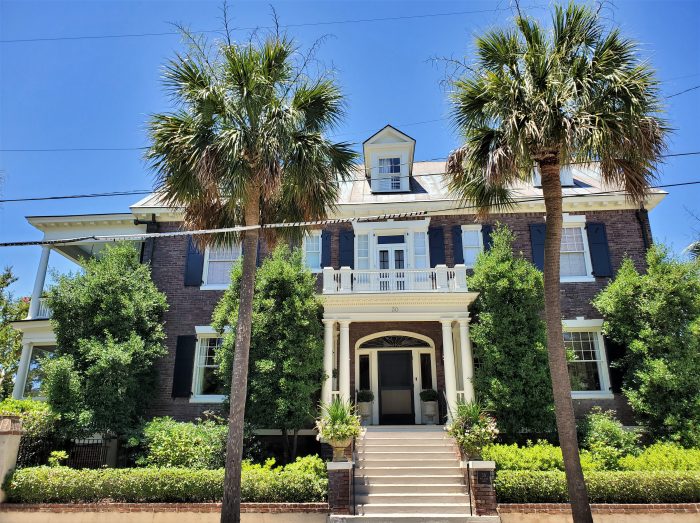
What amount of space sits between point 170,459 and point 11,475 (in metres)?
3.42

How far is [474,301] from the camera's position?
15.7 metres

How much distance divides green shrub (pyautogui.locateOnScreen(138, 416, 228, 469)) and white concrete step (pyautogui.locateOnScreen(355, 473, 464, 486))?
3.67m

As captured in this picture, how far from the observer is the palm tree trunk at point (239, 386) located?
27.9 feet

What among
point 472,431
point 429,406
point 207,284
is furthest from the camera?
point 207,284

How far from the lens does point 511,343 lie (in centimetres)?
1435

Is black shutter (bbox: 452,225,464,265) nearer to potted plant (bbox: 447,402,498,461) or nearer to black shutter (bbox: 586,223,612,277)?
black shutter (bbox: 586,223,612,277)

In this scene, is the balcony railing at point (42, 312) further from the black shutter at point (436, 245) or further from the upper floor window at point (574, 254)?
the upper floor window at point (574, 254)

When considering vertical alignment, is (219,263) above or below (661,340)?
above

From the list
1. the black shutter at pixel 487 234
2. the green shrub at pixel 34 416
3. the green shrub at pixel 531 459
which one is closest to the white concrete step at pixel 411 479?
the green shrub at pixel 531 459

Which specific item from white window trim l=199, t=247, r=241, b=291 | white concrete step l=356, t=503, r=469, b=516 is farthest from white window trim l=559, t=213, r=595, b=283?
white window trim l=199, t=247, r=241, b=291

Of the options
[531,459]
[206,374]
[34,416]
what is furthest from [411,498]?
[34,416]

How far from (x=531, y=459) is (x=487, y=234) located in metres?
7.89

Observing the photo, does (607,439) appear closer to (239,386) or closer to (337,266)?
(337,266)

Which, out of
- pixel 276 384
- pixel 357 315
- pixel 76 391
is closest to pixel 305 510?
pixel 276 384
